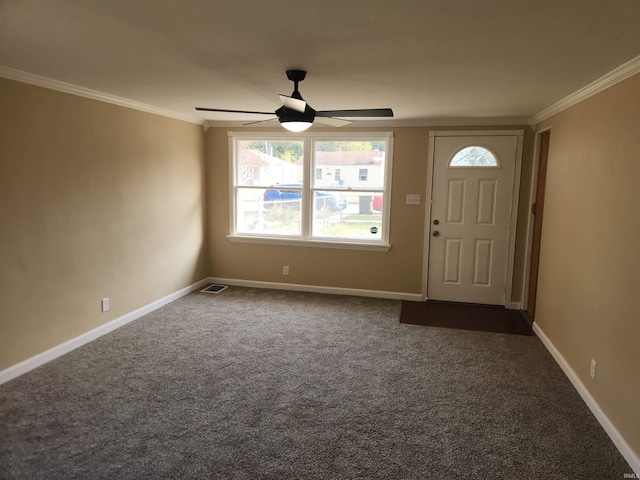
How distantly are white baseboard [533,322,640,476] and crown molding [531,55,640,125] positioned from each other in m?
2.09

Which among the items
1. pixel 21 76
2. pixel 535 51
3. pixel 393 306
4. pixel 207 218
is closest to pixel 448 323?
pixel 393 306

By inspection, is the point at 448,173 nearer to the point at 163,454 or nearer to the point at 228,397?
the point at 228,397

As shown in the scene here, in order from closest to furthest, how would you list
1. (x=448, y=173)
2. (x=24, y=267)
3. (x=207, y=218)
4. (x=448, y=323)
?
(x=24, y=267)
(x=448, y=323)
(x=448, y=173)
(x=207, y=218)

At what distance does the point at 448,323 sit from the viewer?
4.27m

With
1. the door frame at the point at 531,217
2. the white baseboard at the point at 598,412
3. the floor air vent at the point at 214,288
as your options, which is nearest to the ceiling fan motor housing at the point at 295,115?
the white baseboard at the point at 598,412

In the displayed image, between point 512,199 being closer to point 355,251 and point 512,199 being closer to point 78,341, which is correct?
point 355,251

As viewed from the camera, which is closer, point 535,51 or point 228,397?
point 535,51

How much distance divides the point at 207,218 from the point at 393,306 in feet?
9.20

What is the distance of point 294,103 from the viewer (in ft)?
8.23

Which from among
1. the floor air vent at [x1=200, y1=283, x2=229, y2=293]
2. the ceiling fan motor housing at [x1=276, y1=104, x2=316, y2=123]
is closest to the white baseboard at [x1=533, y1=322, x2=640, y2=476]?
the ceiling fan motor housing at [x1=276, y1=104, x2=316, y2=123]

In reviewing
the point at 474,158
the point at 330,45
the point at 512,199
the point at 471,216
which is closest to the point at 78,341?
the point at 330,45

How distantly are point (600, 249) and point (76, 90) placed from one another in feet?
13.8

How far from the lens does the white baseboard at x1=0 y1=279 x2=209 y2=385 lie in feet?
9.70

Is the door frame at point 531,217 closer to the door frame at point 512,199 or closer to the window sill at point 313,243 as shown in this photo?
the door frame at point 512,199
